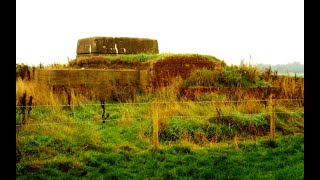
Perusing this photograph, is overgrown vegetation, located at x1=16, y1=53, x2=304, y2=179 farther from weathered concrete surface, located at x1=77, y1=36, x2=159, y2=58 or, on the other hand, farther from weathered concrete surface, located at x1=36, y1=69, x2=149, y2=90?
weathered concrete surface, located at x1=77, y1=36, x2=159, y2=58

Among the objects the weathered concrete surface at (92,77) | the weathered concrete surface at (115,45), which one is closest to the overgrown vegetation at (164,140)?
the weathered concrete surface at (92,77)

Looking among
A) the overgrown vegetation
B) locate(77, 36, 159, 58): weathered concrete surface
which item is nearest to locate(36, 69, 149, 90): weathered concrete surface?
the overgrown vegetation

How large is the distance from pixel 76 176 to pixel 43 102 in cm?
511

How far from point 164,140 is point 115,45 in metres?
8.34

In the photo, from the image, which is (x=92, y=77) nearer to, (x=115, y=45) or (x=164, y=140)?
(x=115, y=45)

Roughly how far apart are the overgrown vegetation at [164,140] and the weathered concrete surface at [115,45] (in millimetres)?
3738

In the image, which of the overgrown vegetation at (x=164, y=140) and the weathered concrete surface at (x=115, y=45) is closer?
the overgrown vegetation at (x=164, y=140)

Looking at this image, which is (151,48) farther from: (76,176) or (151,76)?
(76,176)

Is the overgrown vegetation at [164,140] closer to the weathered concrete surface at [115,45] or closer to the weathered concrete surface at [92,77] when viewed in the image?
the weathered concrete surface at [92,77]

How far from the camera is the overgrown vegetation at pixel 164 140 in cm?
588

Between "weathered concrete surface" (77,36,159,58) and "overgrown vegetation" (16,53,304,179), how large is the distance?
3738mm

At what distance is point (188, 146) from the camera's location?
715cm
